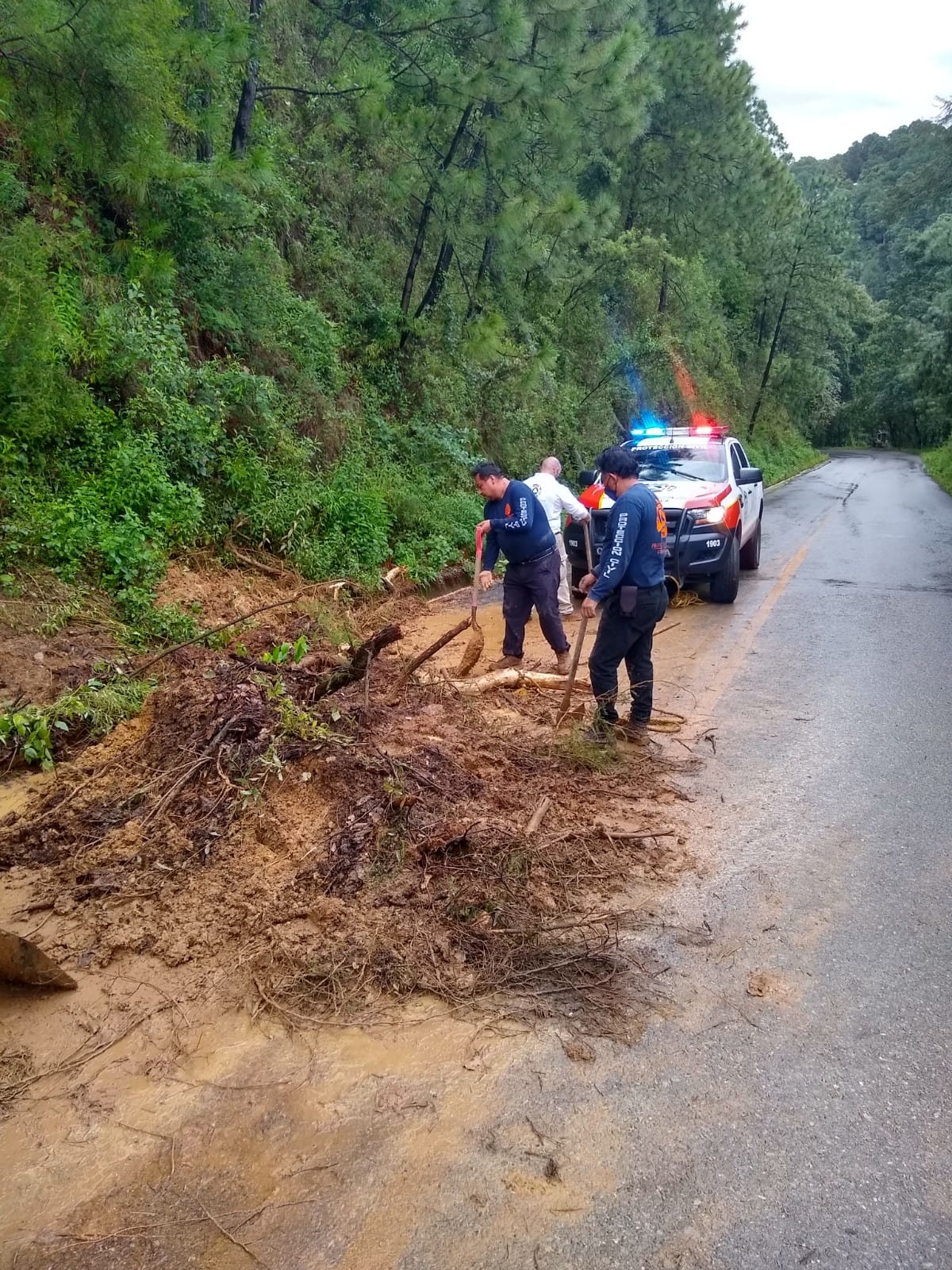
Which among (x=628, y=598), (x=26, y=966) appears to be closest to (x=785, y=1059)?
(x=26, y=966)

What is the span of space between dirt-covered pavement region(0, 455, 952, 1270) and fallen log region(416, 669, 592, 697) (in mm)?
1931

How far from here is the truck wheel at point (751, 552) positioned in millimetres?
12406

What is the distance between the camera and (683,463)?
11.3 m

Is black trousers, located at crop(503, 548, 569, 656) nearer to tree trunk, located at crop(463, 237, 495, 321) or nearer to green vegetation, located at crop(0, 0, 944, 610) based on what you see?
green vegetation, located at crop(0, 0, 944, 610)

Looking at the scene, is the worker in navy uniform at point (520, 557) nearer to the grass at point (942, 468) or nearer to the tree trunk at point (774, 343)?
the grass at point (942, 468)

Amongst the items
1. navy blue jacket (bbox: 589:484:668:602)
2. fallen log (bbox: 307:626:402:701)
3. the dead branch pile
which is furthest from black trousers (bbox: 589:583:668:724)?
fallen log (bbox: 307:626:402:701)

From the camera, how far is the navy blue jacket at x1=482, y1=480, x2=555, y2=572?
687 cm

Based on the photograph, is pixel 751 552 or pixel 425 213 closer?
pixel 751 552

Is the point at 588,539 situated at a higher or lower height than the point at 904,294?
lower

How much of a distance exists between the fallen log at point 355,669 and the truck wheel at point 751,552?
784 cm

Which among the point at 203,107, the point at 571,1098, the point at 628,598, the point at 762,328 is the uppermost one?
the point at 762,328

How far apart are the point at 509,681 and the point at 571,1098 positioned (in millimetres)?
4073

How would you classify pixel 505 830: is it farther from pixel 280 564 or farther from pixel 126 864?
pixel 280 564

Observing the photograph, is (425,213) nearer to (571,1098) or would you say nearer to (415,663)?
(415,663)
